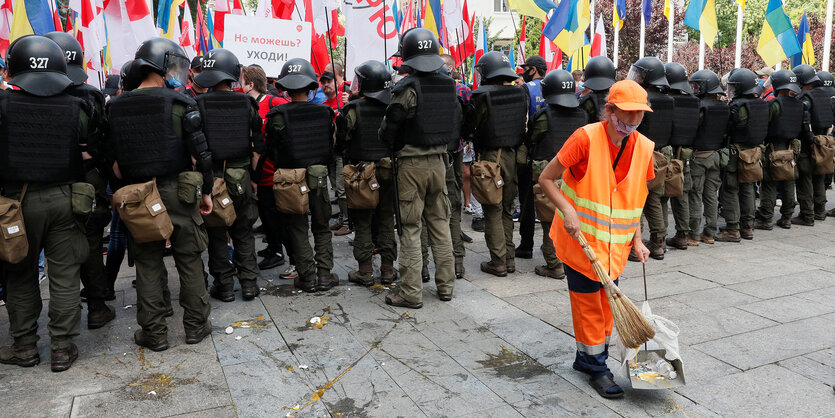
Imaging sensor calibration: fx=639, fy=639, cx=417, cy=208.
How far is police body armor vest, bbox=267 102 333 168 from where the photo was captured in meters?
5.78

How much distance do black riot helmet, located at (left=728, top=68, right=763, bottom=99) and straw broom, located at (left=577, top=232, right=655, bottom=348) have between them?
570cm

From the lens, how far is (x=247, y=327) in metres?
5.17

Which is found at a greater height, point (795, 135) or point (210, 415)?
point (795, 135)

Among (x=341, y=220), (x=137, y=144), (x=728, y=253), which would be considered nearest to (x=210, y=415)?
(x=137, y=144)

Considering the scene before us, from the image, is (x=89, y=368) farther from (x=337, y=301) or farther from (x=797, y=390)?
(x=797, y=390)

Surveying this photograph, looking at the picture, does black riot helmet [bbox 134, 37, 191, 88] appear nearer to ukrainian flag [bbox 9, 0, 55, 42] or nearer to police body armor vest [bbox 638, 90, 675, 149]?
ukrainian flag [bbox 9, 0, 55, 42]

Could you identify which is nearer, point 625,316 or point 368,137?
point 625,316

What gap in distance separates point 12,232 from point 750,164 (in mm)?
7891

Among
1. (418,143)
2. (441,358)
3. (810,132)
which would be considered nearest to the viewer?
(441,358)

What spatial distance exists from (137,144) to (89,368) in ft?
5.20

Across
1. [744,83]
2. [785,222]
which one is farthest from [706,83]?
[785,222]

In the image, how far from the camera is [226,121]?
547 cm

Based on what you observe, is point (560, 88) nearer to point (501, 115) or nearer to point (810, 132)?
point (501, 115)

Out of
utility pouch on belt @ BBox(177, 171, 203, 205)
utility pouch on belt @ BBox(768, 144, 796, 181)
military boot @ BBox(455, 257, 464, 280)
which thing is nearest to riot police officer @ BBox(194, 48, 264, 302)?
utility pouch on belt @ BBox(177, 171, 203, 205)
